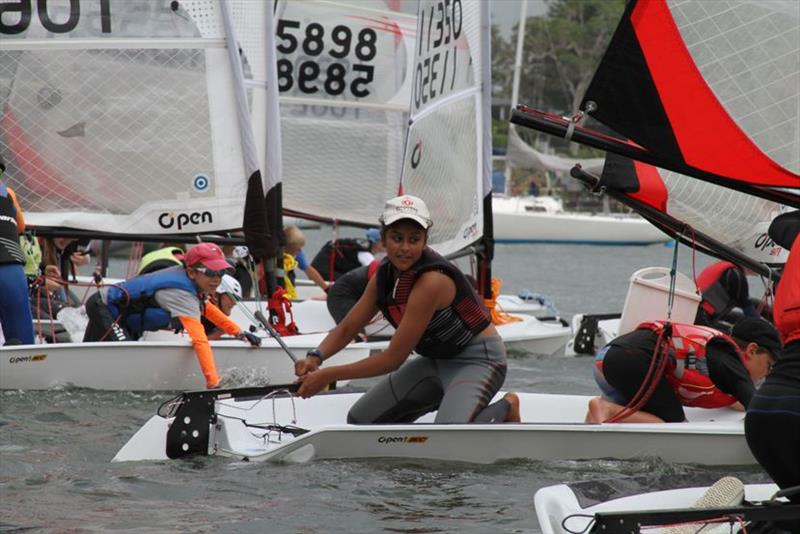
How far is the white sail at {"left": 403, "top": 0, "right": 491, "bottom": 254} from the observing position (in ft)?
33.1

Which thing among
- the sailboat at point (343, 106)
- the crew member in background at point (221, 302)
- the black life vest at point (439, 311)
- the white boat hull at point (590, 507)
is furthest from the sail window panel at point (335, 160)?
the white boat hull at point (590, 507)

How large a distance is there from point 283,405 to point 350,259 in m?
6.11

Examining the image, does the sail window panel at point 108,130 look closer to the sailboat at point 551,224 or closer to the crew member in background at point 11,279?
the crew member in background at point 11,279

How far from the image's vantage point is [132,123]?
8570 millimetres

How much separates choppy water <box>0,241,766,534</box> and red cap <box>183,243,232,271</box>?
105cm

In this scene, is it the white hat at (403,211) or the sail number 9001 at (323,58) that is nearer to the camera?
the white hat at (403,211)

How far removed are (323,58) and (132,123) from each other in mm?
4022

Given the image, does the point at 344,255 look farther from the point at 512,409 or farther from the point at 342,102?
the point at 512,409

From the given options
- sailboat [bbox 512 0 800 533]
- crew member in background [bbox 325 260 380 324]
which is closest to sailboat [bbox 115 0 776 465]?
sailboat [bbox 512 0 800 533]

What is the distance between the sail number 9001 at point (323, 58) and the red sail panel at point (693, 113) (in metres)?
7.40

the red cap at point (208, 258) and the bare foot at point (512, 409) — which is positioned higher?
the red cap at point (208, 258)

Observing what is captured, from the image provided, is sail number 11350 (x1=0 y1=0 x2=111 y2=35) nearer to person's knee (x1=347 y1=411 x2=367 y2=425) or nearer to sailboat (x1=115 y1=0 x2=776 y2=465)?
sailboat (x1=115 y1=0 x2=776 y2=465)

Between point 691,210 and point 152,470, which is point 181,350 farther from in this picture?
point 691,210

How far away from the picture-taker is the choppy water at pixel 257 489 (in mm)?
4781
